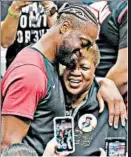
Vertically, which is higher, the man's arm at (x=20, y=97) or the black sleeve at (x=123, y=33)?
the black sleeve at (x=123, y=33)

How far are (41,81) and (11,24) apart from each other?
42 cm

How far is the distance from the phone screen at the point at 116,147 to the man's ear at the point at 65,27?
798mm

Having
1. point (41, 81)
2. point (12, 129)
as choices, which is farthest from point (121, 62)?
point (12, 129)

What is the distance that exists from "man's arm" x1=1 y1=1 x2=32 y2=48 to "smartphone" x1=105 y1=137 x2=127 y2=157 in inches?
37.0

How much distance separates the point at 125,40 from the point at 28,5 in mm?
685

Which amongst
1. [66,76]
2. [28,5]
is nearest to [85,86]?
[66,76]

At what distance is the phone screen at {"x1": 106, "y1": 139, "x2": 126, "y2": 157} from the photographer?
4.10 metres

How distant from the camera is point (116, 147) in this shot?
4105 millimetres

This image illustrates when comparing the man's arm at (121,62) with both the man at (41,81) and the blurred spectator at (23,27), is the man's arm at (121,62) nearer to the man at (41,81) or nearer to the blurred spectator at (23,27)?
the man at (41,81)

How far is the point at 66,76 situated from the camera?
13.3 feet

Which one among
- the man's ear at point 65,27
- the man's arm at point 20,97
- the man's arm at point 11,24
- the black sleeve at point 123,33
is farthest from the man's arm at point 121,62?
the man's arm at point 11,24

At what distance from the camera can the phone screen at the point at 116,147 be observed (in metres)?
4.10

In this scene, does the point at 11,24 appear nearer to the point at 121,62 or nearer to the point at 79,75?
the point at 79,75

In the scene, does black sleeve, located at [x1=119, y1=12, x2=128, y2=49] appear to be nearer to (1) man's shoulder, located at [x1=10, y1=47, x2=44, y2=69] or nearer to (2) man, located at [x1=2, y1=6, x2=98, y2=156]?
(2) man, located at [x1=2, y1=6, x2=98, y2=156]
